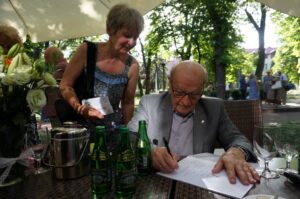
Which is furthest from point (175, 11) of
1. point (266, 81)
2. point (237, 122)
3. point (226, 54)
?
point (237, 122)

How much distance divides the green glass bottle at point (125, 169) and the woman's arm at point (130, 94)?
1265 millimetres

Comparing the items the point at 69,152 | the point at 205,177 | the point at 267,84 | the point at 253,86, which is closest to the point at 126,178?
the point at 69,152

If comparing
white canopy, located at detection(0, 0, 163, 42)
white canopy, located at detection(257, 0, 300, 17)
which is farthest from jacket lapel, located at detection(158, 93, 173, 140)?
white canopy, located at detection(0, 0, 163, 42)

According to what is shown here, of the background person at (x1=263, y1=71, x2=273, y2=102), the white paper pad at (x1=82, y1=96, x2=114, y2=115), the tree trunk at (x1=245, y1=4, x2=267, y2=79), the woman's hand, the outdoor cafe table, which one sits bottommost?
the outdoor cafe table

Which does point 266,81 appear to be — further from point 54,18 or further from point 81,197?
point 81,197

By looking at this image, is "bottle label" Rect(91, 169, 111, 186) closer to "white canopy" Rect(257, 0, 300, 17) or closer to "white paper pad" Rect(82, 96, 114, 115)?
"white paper pad" Rect(82, 96, 114, 115)

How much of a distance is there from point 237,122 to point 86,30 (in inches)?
92.6

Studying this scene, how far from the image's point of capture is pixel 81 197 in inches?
57.6

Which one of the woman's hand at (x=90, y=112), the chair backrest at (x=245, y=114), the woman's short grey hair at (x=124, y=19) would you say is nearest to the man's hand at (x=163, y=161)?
the woman's hand at (x=90, y=112)

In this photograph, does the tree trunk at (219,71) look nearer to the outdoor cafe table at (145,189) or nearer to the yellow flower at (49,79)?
the outdoor cafe table at (145,189)

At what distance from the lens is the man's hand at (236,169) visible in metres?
1.64

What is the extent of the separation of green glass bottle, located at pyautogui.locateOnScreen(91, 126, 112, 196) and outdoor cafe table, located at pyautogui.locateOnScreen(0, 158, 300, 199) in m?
0.04

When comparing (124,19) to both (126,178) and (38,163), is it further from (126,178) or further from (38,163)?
(126,178)

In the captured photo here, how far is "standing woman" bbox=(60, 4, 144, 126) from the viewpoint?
262cm
